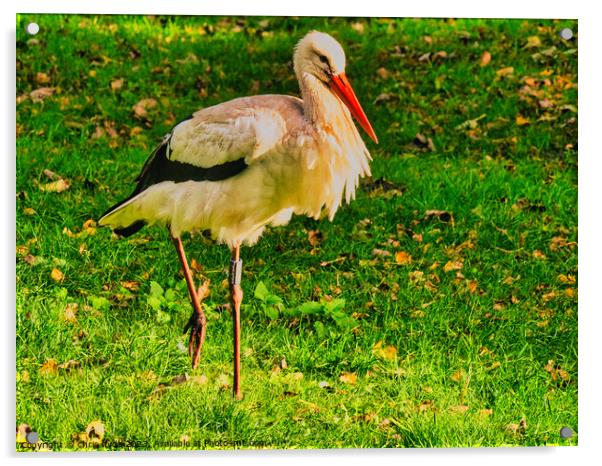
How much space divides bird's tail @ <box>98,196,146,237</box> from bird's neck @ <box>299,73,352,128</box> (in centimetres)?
74

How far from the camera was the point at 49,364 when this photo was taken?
400cm

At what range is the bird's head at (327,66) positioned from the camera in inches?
157

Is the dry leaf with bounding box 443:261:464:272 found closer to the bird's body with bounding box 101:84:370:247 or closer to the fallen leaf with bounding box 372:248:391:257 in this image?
the fallen leaf with bounding box 372:248:391:257

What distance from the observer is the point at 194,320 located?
13.5ft

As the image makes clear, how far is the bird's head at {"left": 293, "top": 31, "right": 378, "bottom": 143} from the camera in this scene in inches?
157

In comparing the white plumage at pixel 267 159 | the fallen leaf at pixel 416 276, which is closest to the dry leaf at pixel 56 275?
the white plumage at pixel 267 159

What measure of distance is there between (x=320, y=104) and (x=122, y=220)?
858 mm

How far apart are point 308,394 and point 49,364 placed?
93cm

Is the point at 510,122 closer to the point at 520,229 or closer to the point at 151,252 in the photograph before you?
the point at 520,229

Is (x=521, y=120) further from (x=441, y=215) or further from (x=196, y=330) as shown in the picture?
(x=196, y=330)

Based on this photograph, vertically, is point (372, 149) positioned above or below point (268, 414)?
above

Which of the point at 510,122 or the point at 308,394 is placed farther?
the point at 510,122

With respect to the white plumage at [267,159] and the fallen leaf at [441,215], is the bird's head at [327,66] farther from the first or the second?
the fallen leaf at [441,215]
